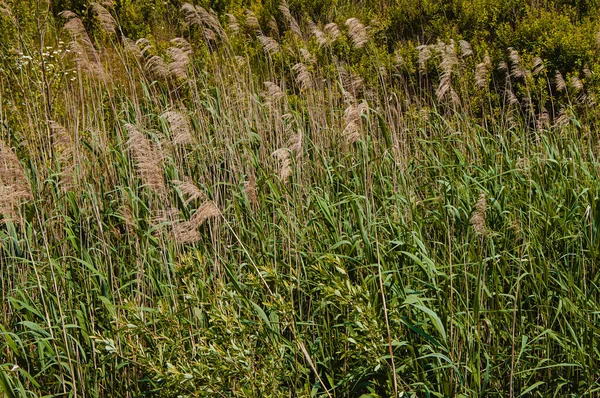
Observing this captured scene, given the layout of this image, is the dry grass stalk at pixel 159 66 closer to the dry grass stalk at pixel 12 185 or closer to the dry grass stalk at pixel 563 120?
the dry grass stalk at pixel 12 185

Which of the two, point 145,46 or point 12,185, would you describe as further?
point 145,46

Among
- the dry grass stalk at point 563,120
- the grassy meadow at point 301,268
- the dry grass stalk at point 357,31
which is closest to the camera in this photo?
the grassy meadow at point 301,268

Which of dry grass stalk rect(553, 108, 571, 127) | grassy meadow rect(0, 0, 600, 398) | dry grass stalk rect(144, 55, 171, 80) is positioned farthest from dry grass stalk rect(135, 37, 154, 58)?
dry grass stalk rect(553, 108, 571, 127)

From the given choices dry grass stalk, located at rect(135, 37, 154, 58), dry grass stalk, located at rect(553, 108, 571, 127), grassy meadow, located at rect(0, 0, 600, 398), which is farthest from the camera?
dry grass stalk, located at rect(135, 37, 154, 58)

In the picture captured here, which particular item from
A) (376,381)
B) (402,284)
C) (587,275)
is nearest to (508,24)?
(587,275)

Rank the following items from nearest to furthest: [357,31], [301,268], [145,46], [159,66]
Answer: [301,268] < [357,31] < [159,66] < [145,46]

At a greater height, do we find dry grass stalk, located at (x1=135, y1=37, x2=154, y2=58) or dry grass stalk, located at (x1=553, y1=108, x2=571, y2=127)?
dry grass stalk, located at (x1=135, y1=37, x2=154, y2=58)

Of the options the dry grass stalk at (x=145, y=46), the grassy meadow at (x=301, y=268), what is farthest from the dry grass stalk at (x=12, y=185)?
the dry grass stalk at (x=145, y=46)

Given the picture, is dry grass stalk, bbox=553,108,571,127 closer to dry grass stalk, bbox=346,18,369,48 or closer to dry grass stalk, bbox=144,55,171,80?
dry grass stalk, bbox=346,18,369,48

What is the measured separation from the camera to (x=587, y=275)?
3.32 meters

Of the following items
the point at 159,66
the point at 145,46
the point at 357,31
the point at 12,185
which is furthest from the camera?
the point at 145,46

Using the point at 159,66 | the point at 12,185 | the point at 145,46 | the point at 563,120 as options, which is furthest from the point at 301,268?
the point at 145,46

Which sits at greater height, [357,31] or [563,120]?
[357,31]

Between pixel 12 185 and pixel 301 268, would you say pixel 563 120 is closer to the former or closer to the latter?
pixel 301 268
